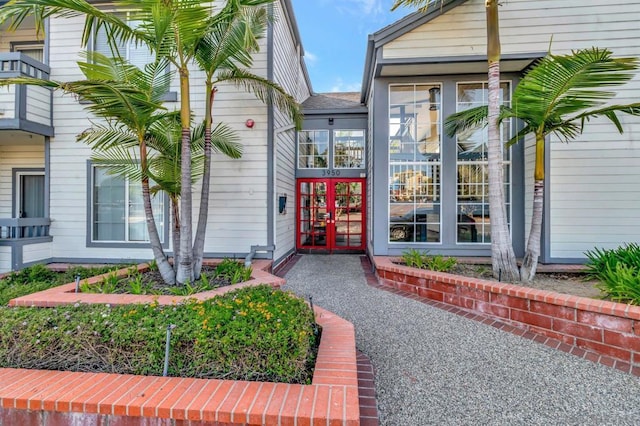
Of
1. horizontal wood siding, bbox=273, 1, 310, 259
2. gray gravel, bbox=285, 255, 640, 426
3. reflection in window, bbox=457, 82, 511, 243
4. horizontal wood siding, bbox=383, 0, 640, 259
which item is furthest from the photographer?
horizontal wood siding, bbox=273, 1, 310, 259

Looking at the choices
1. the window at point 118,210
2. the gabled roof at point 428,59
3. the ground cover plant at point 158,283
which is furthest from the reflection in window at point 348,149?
the ground cover plant at point 158,283

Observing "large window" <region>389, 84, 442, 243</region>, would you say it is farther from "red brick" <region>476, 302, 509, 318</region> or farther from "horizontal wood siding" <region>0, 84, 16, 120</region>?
"horizontal wood siding" <region>0, 84, 16, 120</region>

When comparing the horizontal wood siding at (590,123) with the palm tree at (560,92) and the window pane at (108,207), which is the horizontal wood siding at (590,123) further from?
the window pane at (108,207)

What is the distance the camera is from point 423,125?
6.52m

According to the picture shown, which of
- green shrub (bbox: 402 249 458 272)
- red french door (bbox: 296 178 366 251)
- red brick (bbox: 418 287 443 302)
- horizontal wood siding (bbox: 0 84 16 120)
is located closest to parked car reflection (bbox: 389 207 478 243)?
green shrub (bbox: 402 249 458 272)

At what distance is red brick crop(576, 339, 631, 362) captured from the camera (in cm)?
295

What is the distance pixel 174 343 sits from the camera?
2.29 metres

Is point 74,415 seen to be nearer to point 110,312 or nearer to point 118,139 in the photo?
point 110,312

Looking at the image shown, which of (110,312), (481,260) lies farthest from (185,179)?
(481,260)

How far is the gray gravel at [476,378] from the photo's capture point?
86.4 inches

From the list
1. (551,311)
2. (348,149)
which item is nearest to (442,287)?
(551,311)

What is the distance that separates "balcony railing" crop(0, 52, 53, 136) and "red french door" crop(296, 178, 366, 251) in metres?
5.98

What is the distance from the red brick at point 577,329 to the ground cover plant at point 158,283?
3.86 metres

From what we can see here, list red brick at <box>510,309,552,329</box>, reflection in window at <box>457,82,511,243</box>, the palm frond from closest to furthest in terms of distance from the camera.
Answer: red brick at <box>510,309,552,329</box>, the palm frond, reflection in window at <box>457,82,511,243</box>
